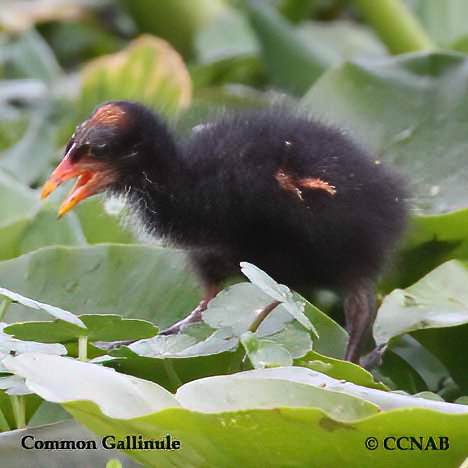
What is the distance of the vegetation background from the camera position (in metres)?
0.89

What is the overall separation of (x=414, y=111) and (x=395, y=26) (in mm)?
765

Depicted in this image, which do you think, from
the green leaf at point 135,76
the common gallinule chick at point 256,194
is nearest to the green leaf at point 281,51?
the green leaf at point 135,76

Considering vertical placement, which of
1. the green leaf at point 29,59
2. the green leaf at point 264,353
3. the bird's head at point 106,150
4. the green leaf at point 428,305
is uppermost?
the bird's head at point 106,150

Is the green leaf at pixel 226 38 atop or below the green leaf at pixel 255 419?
below

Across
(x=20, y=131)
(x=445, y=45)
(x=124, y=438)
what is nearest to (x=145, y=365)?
(x=124, y=438)

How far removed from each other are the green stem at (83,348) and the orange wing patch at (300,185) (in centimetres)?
34

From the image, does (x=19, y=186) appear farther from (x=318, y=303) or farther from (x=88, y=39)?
(x=88, y=39)

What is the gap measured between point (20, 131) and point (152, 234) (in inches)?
40.2

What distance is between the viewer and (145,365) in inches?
43.0

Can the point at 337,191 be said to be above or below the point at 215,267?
above

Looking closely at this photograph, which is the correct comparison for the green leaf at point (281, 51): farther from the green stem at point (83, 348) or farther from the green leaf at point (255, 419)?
the green leaf at point (255, 419)

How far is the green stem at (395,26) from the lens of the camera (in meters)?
2.39

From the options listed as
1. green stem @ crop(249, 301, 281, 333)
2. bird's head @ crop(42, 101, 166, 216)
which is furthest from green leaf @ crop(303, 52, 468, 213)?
green stem @ crop(249, 301, 281, 333)

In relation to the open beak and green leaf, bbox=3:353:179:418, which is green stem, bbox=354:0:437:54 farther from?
green leaf, bbox=3:353:179:418
